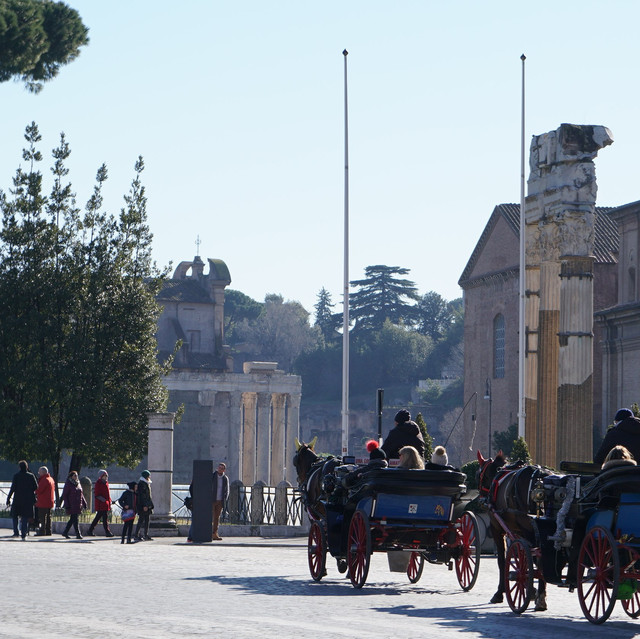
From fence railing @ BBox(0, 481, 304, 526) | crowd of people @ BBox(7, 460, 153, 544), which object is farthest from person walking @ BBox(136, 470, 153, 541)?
fence railing @ BBox(0, 481, 304, 526)

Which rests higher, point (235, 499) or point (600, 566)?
point (600, 566)

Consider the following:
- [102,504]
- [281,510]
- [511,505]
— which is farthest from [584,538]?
[281,510]

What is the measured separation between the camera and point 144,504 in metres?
26.2

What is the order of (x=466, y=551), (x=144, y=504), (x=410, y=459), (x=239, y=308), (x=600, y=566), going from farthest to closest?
(x=239, y=308) → (x=144, y=504) → (x=410, y=459) → (x=466, y=551) → (x=600, y=566)

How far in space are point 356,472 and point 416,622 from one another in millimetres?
3718

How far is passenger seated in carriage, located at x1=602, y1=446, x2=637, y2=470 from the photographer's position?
11.8m

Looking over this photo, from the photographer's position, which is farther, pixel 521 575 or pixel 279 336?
pixel 279 336

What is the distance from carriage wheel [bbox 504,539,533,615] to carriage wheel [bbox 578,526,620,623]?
0.71 metres

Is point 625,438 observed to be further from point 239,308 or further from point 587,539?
point 239,308

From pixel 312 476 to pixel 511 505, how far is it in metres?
4.37

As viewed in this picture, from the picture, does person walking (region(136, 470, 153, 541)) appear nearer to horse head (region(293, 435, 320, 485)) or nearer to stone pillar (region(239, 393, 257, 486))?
horse head (region(293, 435, 320, 485))

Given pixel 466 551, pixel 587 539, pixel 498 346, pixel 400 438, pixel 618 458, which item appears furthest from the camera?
pixel 498 346

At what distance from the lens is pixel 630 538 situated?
36.5ft

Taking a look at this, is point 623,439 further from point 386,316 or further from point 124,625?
point 386,316
